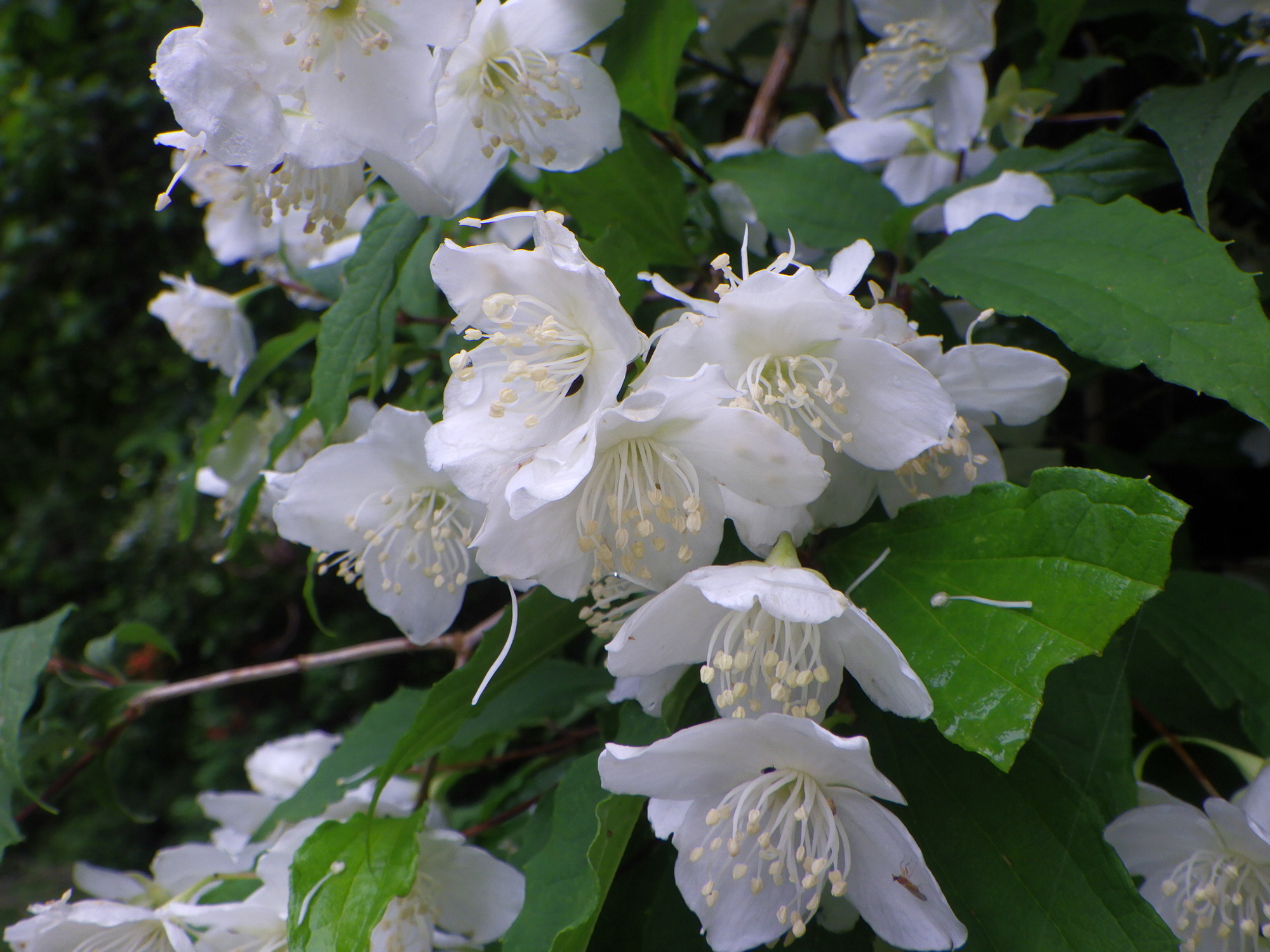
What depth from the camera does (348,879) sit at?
79 centimetres

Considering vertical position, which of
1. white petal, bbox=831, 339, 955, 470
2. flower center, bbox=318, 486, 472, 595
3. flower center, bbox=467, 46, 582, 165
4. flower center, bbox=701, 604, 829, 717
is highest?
flower center, bbox=467, 46, 582, 165

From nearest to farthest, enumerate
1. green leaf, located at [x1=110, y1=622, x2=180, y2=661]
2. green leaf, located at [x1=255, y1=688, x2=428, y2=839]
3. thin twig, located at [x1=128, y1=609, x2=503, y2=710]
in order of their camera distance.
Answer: green leaf, located at [x1=255, y1=688, x2=428, y2=839] < thin twig, located at [x1=128, y1=609, x2=503, y2=710] < green leaf, located at [x1=110, y1=622, x2=180, y2=661]

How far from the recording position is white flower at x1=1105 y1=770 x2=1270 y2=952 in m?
0.72

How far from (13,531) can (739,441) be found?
4.13 meters

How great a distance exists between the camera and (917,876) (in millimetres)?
613

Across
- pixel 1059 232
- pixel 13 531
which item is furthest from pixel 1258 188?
pixel 13 531

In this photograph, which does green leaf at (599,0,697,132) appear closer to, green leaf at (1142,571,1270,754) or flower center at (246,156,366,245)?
flower center at (246,156,366,245)

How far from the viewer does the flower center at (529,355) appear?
0.64m

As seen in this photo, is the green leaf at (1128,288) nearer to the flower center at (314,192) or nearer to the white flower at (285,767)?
the flower center at (314,192)

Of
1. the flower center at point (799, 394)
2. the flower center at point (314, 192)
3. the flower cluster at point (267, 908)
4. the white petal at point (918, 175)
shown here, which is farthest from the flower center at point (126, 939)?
the white petal at point (918, 175)

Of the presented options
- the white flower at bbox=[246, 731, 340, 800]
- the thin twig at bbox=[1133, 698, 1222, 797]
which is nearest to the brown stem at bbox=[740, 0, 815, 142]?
the thin twig at bbox=[1133, 698, 1222, 797]

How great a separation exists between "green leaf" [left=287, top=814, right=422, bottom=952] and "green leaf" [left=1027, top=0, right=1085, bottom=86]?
1.13m

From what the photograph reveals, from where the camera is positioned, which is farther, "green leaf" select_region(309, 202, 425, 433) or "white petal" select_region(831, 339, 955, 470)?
"green leaf" select_region(309, 202, 425, 433)

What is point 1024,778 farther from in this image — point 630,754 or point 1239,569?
point 1239,569
